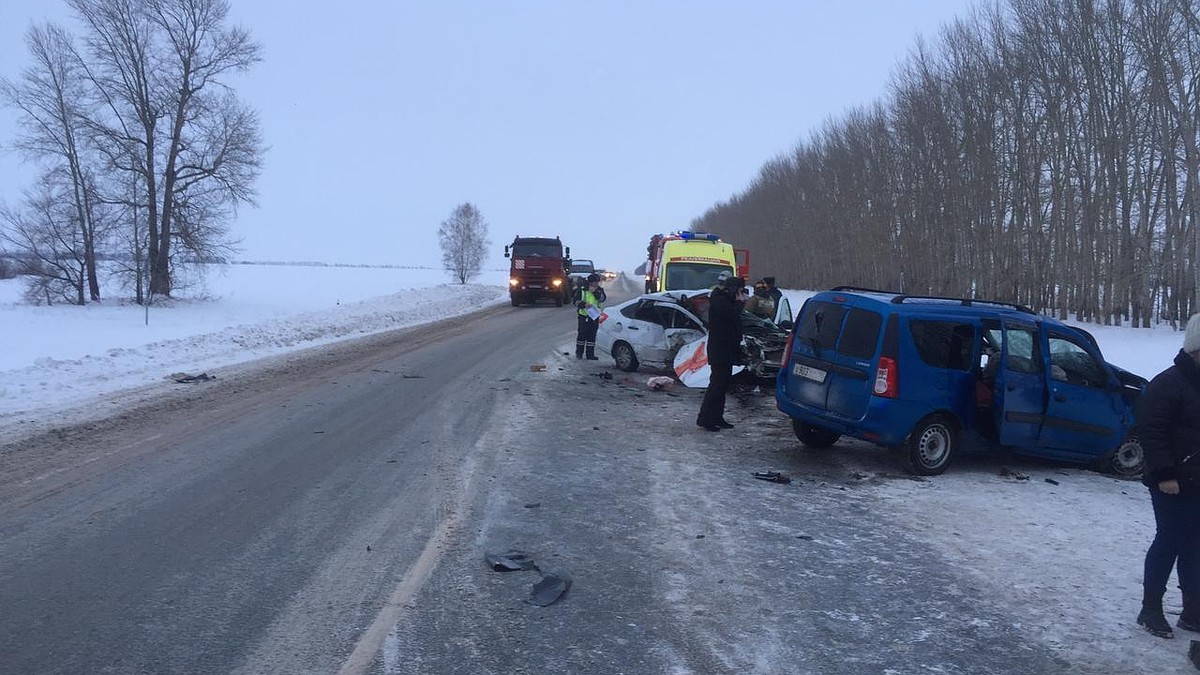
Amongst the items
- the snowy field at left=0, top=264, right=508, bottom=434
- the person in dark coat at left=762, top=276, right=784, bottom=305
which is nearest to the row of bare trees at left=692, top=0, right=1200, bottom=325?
the person in dark coat at left=762, top=276, right=784, bottom=305

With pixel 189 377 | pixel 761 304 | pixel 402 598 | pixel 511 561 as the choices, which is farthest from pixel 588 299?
pixel 402 598

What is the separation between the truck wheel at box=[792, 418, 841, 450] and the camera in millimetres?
9523

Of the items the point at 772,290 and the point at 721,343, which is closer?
the point at 721,343

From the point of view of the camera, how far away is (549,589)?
16.4 ft

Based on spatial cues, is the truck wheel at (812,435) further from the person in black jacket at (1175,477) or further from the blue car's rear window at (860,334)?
the person in black jacket at (1175,477)

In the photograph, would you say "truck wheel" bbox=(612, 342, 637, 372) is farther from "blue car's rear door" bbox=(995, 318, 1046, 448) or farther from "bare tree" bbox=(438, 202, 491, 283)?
"bare tree" bbox=(438, 202, 491, 283)

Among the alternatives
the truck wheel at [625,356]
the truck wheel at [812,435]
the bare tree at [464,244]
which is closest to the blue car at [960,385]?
the truck wheel at [812,435]

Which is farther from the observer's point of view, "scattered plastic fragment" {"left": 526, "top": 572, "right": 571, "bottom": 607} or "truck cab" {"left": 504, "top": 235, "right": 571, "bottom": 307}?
"truck cab" {"left": 504, "top": 235, "right": 571, "bottom": 307}

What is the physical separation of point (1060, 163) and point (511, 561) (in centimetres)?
2733

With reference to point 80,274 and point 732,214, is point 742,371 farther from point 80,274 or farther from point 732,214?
point 732,214

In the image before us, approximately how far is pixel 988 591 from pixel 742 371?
8235mm

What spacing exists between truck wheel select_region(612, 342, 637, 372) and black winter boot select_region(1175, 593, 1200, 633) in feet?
37.4

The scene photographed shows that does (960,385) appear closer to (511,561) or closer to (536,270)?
(511,561)

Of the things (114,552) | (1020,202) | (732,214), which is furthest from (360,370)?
(732,214)
